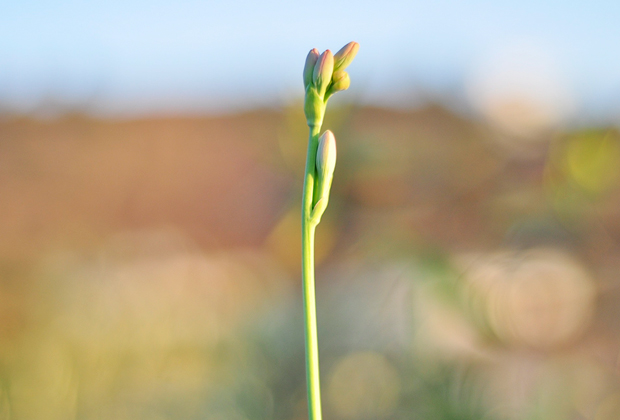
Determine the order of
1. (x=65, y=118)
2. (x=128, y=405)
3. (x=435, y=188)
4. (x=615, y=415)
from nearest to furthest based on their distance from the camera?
(x=128, y=405) < (x=615, y=415) < (x=435, y=188) < (x=65, y=118)

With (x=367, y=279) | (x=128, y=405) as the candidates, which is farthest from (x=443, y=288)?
(x=128, y=405)

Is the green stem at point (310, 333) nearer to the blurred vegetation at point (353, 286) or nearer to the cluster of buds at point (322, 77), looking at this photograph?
the cluster of buds at point (322, 77)

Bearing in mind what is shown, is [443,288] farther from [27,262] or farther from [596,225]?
[27,262]

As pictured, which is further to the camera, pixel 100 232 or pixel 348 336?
pixel 100 232

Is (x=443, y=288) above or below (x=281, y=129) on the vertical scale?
below

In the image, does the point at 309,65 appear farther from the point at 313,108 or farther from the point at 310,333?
the point at 310,333

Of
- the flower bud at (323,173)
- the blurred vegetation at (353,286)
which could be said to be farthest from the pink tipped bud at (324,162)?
the blurred vegetation at (353,286)

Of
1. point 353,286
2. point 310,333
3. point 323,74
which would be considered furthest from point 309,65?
point 353,286
